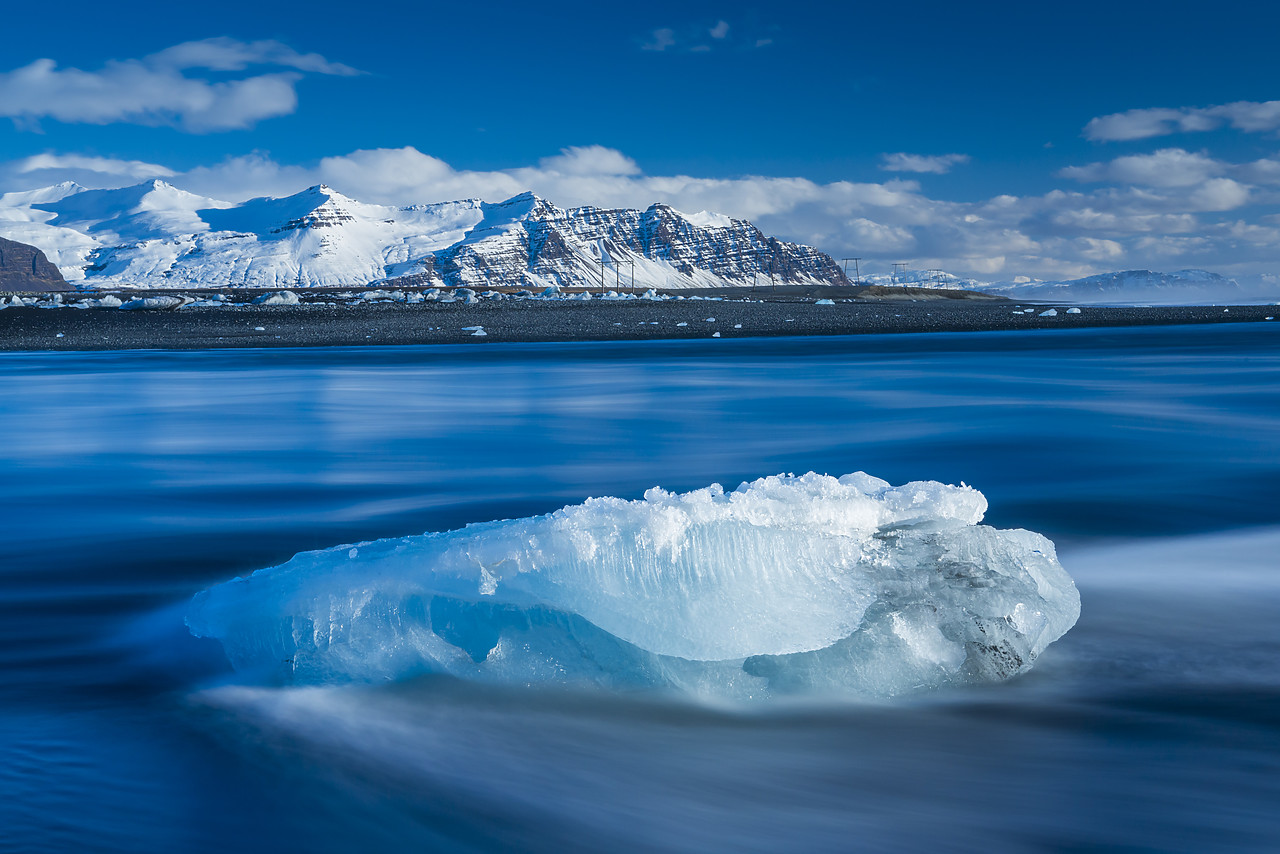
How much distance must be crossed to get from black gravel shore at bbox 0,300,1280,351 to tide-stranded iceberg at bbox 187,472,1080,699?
23.6m

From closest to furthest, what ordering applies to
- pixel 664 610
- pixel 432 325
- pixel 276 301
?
1. pixel 664 610
2. pixel 432 325
3. pixel 276 301

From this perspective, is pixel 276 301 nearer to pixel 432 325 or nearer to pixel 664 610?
pixel 432 325

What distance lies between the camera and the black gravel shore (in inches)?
1062

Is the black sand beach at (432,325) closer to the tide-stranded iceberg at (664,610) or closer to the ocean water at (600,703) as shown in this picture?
the ocean water at (600,703)

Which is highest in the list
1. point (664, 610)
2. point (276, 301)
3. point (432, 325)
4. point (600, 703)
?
point (276, 301)

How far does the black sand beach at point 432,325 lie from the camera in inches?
1063

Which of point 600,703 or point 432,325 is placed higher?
point 432,325

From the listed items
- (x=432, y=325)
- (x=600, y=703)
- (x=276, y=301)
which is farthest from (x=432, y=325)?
(x=600, y=703)

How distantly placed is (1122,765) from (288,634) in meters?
2.62

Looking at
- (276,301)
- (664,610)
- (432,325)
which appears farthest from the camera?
(276,301)

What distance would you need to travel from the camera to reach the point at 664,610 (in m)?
2.93

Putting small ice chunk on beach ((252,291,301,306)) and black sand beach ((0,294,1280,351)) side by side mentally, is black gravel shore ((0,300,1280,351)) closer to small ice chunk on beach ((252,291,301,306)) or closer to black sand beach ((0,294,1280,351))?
black sand beach ((0,294,1280,351))

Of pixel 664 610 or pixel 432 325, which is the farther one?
pixel 432 325

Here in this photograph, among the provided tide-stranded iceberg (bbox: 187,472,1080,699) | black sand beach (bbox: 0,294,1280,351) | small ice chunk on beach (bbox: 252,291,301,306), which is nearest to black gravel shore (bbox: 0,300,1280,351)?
black sand beach (bbox: 0,294,1280,351)
